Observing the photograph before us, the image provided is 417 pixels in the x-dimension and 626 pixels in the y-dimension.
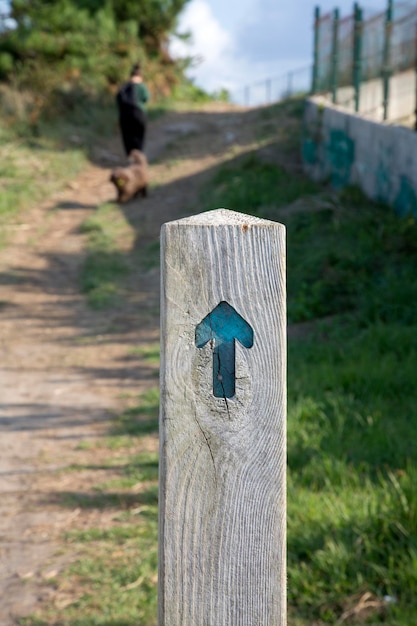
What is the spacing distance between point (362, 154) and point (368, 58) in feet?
13.4

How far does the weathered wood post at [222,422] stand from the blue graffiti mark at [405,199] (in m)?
7.14

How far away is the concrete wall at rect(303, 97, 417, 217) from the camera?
347 inches

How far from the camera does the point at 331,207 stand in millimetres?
10109

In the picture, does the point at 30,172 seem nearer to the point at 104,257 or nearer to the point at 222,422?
the point at 104,257

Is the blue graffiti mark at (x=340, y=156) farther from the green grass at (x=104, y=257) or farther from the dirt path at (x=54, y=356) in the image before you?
the green grass at (x=104, y=257)

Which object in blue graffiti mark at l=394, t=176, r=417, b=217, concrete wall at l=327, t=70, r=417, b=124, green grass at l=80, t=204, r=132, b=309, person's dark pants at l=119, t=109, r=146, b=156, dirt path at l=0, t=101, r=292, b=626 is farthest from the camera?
person's dark pants at l=119, t=109, r=146, b=156

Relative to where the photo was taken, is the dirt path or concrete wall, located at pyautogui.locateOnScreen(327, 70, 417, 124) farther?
concrete wall, located at pyautogui.locateOnScreen(327, 70, 417, 124)

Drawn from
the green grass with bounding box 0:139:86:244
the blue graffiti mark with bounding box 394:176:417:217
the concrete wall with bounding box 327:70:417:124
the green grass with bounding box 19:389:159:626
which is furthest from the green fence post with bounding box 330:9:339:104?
the green grass with bounding box 19:389:159:626

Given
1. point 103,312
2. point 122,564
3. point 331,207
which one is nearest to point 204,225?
point 122,564

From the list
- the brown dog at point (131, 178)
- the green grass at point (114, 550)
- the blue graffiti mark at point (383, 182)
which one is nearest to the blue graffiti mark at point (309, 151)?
the brown dog at point (131, 178)

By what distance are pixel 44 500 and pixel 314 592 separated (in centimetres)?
180

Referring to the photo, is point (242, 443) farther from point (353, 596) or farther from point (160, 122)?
point (160, 122)

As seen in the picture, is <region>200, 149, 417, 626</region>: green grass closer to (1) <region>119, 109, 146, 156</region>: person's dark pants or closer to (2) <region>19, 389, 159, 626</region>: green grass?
(2) <region>19, 389, 159, 626</region>: green grass

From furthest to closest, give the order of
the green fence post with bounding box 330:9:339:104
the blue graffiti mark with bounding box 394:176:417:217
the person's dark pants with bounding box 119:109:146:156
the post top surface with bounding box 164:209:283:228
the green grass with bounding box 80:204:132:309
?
the person's dark pants with bounding box 119:109:146:156 → the green fence post with bounding box 330:9:339:104 → the green grass with bounding box 80:204:132:309 → the blue graffiti mark with bounding box 394:176:417:217 → the post top surface with bounding box 164:209:283:228
